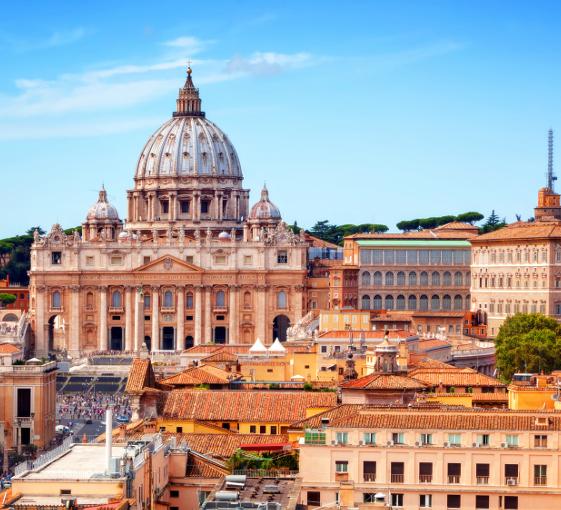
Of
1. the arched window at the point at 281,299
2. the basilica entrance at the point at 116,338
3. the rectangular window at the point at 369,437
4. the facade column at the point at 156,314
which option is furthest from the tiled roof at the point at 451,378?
the basilica entrance at the point at 116,338

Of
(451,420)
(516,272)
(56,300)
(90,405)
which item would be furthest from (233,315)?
(451,420)

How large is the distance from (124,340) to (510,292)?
3763 cm

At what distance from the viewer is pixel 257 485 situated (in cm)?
3438

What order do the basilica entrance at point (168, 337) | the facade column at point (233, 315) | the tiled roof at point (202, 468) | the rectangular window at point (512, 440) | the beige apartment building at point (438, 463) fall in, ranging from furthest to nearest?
the basilica entrance at point (168, 337) → the facade column at point (233, 315) → the tiled roof at point (202, 468) → the rectangular window at point (512, 440) → the beige apartment building at point (438, 463)

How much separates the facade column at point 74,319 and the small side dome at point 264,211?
2113 centimetres

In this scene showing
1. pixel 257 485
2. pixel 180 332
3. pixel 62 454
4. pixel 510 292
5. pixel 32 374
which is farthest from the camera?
pixel 180 332

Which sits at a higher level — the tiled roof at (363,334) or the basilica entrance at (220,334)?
the tiled roof at (363,334)

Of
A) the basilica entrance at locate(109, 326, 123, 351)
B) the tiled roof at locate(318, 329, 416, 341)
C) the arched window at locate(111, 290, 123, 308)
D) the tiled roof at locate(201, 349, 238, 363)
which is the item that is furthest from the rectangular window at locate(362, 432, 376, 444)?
the arched window at locate(111, 290, 123, 308)

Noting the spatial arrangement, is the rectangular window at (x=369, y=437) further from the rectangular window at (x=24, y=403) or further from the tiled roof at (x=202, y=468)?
the rectangular window at (x=24, y=403)

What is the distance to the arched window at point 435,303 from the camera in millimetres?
141750

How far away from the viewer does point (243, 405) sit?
52.5m

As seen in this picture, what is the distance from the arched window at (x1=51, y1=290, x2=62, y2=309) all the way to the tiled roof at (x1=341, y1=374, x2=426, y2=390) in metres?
103

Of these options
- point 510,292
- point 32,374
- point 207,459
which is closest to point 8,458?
point 32,374

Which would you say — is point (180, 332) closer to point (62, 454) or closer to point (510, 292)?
point (510, 292)
